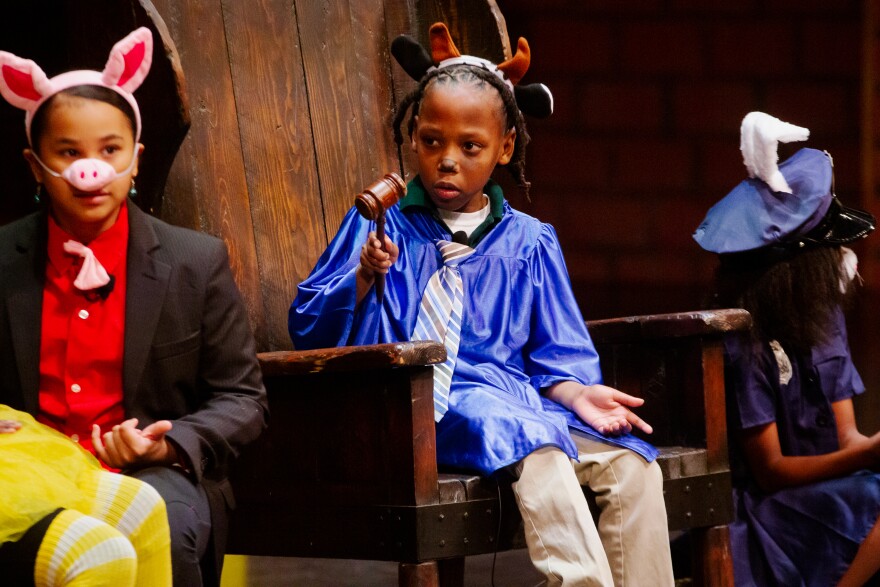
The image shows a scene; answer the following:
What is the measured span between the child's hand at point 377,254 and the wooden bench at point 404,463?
0.68 feet

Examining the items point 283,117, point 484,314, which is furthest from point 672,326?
point 283,117

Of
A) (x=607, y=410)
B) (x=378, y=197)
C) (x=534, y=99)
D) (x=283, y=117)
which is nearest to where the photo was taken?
(x=378, y=197)

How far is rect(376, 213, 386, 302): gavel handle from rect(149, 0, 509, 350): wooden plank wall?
412 mm

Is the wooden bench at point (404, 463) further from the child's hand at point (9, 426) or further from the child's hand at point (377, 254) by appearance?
the child's hand at point (9, 426)

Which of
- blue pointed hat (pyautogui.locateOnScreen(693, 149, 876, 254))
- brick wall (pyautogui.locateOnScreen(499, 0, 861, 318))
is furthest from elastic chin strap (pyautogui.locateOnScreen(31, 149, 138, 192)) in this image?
brick wall (pyautogui.locateOnScreen(499, 0, 861, 318))

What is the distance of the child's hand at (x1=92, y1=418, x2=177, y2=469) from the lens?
72.0 inches

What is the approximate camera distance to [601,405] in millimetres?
2438

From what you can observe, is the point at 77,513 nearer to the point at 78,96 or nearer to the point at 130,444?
the point at 130,444

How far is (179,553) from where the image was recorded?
1817 millimetres

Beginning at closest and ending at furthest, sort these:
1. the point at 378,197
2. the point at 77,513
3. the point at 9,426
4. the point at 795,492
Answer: the point at 77,513 → the point at 9,426 → the point at 378,197 → the point at 795,492

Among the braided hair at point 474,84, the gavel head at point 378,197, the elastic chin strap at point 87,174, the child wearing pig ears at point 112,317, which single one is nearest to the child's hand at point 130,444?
the child wearing pig ears at point 112,317

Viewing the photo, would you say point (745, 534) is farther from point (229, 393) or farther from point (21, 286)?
Answer: point (21, 286)

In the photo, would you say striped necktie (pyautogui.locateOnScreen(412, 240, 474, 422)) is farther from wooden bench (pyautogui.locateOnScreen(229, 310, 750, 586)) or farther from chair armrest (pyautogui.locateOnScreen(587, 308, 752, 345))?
chair armrest (pyautogui.locateOnScreen(587, 308, 752, 345))

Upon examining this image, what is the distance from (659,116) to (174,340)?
250 centimetres
